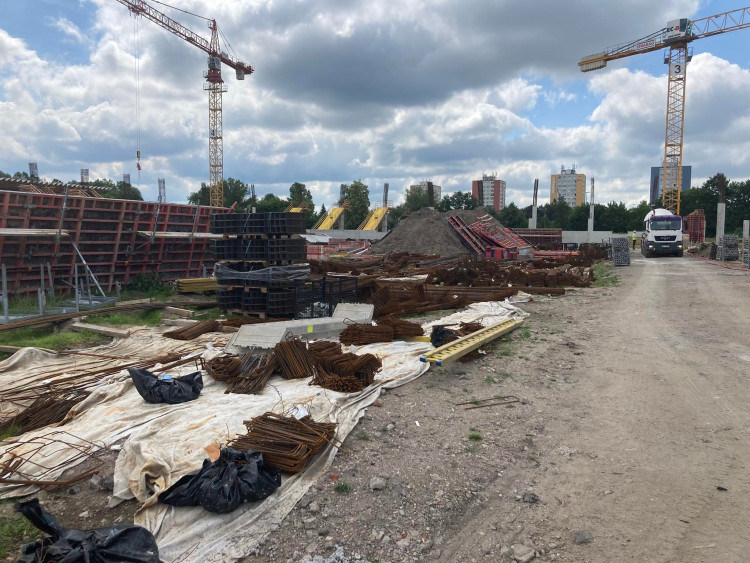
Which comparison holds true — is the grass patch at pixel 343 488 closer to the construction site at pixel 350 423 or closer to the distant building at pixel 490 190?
the construction site at pixel 350 423

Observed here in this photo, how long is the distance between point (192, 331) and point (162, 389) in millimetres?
4808

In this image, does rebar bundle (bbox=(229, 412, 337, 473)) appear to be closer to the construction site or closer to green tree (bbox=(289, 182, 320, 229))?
the construction site

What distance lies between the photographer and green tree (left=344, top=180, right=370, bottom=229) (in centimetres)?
6806

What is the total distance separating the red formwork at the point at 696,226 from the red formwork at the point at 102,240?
49.6 metres

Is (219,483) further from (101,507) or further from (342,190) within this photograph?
(342,190)

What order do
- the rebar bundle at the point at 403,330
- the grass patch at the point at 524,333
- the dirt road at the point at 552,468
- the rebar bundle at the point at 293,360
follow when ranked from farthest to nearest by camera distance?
the grass patch at the point at 524,333
the rebar bundle at the point at 403,330
the rebar bundle at the point at 293,360
the dirt road at the point at 552,468

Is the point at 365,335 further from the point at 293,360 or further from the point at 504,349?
the point at 504,349

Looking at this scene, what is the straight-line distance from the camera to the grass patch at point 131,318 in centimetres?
1274

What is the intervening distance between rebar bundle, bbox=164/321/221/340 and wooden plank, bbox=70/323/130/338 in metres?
1.12

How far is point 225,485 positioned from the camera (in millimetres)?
3977

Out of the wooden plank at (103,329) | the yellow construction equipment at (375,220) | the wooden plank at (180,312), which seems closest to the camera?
the wooden plank at (103,329)

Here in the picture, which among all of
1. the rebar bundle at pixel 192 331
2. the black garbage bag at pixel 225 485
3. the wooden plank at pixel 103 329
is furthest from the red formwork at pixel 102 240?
the black garbage bag at pixel 225 485

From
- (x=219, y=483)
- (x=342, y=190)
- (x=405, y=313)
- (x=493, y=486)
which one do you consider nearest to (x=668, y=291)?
(x=405, y=313)

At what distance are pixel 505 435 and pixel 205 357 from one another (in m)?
5.25
